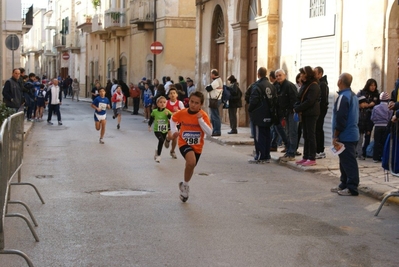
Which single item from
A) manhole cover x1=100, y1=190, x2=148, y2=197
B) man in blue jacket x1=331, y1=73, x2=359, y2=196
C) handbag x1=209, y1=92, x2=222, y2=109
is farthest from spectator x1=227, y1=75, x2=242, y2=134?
manhole cover x1=100, y1=190, x2=148, y2=197

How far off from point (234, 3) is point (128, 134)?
20.1 feet

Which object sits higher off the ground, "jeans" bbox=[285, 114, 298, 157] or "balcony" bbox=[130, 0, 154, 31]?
"balcony" bbox=[130, 0, 154, 31]

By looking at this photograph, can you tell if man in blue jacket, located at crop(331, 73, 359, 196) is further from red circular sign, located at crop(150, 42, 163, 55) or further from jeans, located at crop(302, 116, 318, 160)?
red circular sign, located at crop(150, 42, 163, 55)

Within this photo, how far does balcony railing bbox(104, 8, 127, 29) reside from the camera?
4681 cm

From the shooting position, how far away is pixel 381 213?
959 cm

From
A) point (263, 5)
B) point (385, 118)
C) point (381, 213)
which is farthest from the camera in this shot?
point (263, 5)

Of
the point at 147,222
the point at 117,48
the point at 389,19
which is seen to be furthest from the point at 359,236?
the point at 117,48

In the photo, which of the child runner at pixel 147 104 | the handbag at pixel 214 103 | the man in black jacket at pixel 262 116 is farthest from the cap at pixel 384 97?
the child runner at pixel 147 104

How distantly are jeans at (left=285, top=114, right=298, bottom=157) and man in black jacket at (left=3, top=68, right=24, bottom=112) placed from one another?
8506mm

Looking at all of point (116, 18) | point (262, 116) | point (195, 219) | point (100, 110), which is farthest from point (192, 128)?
point (116, 18)

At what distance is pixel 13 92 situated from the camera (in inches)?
812

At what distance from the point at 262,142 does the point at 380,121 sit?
2321mm

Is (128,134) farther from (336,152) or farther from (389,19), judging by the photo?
(336,152)

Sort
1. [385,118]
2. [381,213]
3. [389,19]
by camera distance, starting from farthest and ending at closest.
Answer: [389,19]
[385,118]
[381,213]
